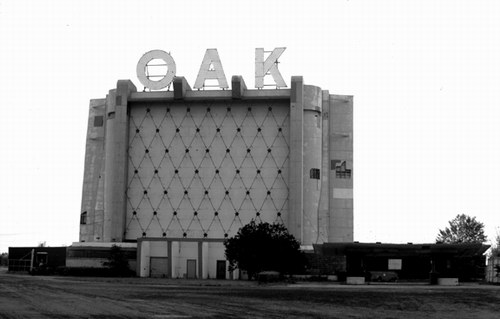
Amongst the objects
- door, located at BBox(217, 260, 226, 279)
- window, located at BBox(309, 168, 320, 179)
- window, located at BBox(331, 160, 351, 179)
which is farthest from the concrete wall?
window, located at BBox(331, 160, 351, 179)

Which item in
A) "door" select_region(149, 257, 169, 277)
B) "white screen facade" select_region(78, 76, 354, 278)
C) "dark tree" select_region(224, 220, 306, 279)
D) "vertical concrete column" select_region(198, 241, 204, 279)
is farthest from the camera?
"white screen facade" select_region(78, 76, 354, 278)

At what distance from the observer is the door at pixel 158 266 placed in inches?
4227

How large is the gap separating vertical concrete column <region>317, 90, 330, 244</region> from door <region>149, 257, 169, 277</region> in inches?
983

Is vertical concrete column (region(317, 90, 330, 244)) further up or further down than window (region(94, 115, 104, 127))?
further down

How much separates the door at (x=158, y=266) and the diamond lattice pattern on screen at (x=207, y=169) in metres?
9.45

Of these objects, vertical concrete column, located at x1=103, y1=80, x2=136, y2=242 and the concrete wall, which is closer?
vertical concrete column, located at x1=103, y1=80, x2=136, y2=242

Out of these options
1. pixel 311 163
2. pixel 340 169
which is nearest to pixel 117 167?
pixel 311 163

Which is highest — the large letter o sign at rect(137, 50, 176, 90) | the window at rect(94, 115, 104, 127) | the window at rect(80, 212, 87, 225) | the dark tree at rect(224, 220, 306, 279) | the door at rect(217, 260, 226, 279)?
the large letter o sign at rect(137, 50, 176, 90)

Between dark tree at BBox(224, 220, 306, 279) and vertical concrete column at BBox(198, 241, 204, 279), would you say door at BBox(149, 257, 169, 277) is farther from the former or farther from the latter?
dark tree at BBox(224, 220, 306, 279)

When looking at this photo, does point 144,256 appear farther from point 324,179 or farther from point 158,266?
point 324,179

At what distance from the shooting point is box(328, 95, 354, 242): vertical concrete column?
120 meters

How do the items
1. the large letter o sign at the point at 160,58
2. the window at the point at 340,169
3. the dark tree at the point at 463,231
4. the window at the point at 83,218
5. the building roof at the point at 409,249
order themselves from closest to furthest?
the building roof at the point at 409,249 → the large letter o sign at the point at 160,58 → the window at the point at 340,169 → the window at the point at 83,218 → the dark tree at the point at 463,231

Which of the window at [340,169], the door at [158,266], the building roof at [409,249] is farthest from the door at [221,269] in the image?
the window at [340,169]

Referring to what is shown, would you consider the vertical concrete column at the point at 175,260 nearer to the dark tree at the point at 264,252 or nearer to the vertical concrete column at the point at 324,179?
the dark tree at the point at 264,252
